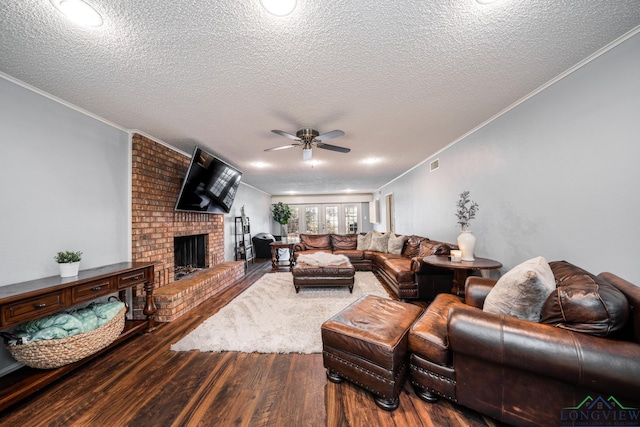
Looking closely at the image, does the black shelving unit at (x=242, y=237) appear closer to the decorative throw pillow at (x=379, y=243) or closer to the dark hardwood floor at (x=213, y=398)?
the decorative throw pillow at (x=379, y=243)

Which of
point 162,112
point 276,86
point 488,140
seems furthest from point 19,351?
point 488,140

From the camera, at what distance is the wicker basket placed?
1634 millimetres

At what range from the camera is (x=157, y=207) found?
129 inches

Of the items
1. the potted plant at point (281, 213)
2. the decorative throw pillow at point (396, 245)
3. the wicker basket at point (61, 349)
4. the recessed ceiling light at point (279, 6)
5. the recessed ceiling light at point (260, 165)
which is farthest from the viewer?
the potted plant at point (281, 213)

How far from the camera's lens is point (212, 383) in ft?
5.57

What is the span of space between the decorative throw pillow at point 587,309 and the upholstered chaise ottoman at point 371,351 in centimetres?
84

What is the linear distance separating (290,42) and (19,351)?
294 centimetres

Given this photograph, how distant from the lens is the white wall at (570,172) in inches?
60.5

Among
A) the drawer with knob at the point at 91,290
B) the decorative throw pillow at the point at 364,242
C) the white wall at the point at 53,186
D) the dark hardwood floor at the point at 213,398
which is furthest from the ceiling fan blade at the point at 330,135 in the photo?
the decorative throw pillow at the point at 364,242

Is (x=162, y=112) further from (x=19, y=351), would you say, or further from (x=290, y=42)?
(x=19, y=351)

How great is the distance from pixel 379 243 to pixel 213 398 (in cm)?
453

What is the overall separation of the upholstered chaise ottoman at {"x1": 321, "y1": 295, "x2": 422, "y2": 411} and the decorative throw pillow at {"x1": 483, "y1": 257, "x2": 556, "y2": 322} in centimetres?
65

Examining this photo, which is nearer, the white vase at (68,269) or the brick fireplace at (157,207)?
the white vase at (68,269)

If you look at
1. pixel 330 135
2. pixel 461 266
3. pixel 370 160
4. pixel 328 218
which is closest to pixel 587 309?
pixel 461 266
